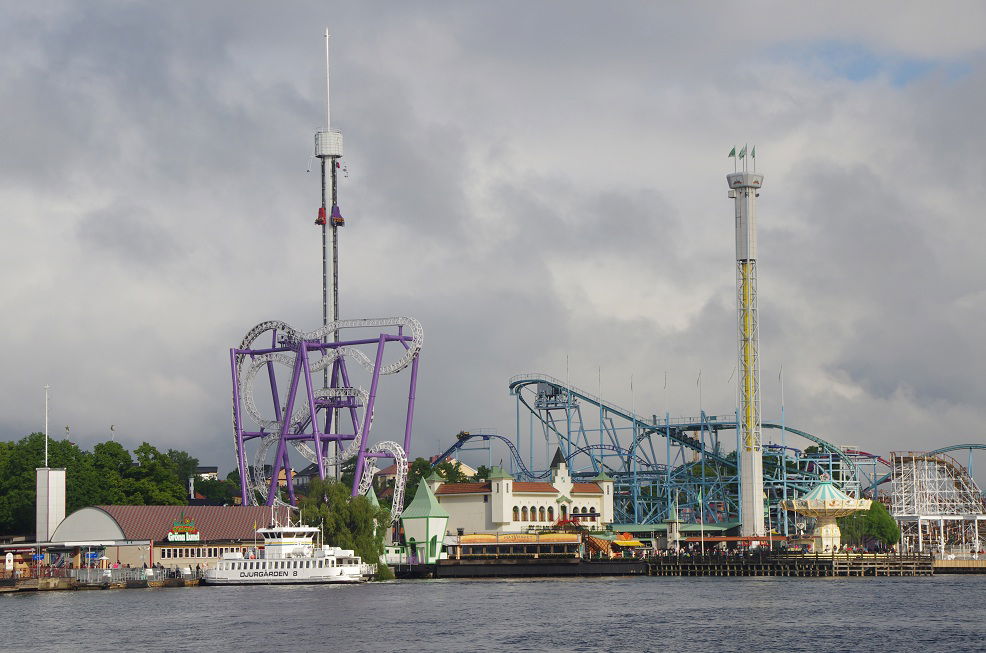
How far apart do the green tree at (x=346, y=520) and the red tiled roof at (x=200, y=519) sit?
465 cm

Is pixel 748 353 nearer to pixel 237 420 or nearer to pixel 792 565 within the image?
pixel 792 565

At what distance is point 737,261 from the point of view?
15325 cm

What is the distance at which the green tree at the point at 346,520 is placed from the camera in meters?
120

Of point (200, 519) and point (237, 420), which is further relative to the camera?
point (237, 420)

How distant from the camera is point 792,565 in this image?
127812 millimetres

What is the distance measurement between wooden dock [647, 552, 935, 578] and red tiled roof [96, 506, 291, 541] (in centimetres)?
3415

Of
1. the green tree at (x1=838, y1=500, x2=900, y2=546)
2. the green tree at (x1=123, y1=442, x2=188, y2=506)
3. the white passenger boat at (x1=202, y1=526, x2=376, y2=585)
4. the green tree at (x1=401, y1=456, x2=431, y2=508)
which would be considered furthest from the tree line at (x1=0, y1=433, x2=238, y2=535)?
the green tree at (x1=838, y1=500, x2=900, y2=546)

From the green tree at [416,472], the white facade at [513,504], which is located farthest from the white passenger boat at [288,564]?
the green tree at [416,472]

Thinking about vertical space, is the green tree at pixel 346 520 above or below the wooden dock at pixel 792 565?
above

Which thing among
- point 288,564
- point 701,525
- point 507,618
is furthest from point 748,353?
point 507,618

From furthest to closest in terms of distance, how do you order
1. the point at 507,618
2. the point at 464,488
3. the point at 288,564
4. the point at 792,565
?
the point at 464,488
the point at 792,565
the point at 288,564
the point at 507,618

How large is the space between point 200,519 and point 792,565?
50175 mm

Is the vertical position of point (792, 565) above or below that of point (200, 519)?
below

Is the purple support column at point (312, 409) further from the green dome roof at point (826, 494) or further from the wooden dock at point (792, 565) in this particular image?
the green dome roof at point (826, 494)
